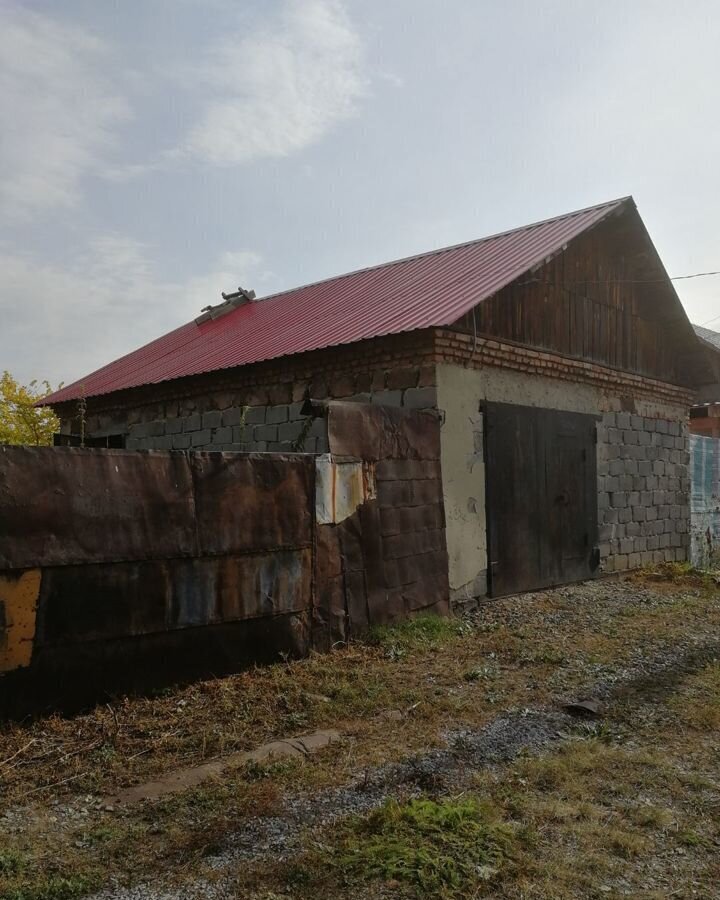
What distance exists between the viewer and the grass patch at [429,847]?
2.85 meters

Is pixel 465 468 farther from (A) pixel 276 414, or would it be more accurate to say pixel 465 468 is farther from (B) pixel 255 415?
(B) pixel 255 415

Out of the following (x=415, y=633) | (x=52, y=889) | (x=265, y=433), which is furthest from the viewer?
(x=265, y=433)

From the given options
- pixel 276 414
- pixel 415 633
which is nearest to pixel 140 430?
pixel 276 414

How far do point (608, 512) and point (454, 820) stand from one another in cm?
850

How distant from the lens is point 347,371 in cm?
898

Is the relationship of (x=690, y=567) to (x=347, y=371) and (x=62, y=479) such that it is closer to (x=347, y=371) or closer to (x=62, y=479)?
(x=347, y=371)

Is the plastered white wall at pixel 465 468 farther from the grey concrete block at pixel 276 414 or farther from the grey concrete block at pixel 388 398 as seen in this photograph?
the grey concrete block at pixel 276 414

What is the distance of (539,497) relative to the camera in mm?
9602

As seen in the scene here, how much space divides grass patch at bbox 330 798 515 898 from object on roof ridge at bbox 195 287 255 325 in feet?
43.7

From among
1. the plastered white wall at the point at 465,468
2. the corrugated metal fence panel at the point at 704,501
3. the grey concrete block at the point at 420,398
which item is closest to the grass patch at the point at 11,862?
the plastered white wall at the point at 465,468

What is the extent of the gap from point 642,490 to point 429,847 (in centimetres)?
987

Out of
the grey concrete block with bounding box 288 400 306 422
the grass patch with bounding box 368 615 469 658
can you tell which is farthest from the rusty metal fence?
the grey concrete block with bounding box 288 400 306 422

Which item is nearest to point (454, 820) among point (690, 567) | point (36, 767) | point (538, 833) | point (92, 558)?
point (538, 833)

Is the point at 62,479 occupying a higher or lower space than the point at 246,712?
higher
